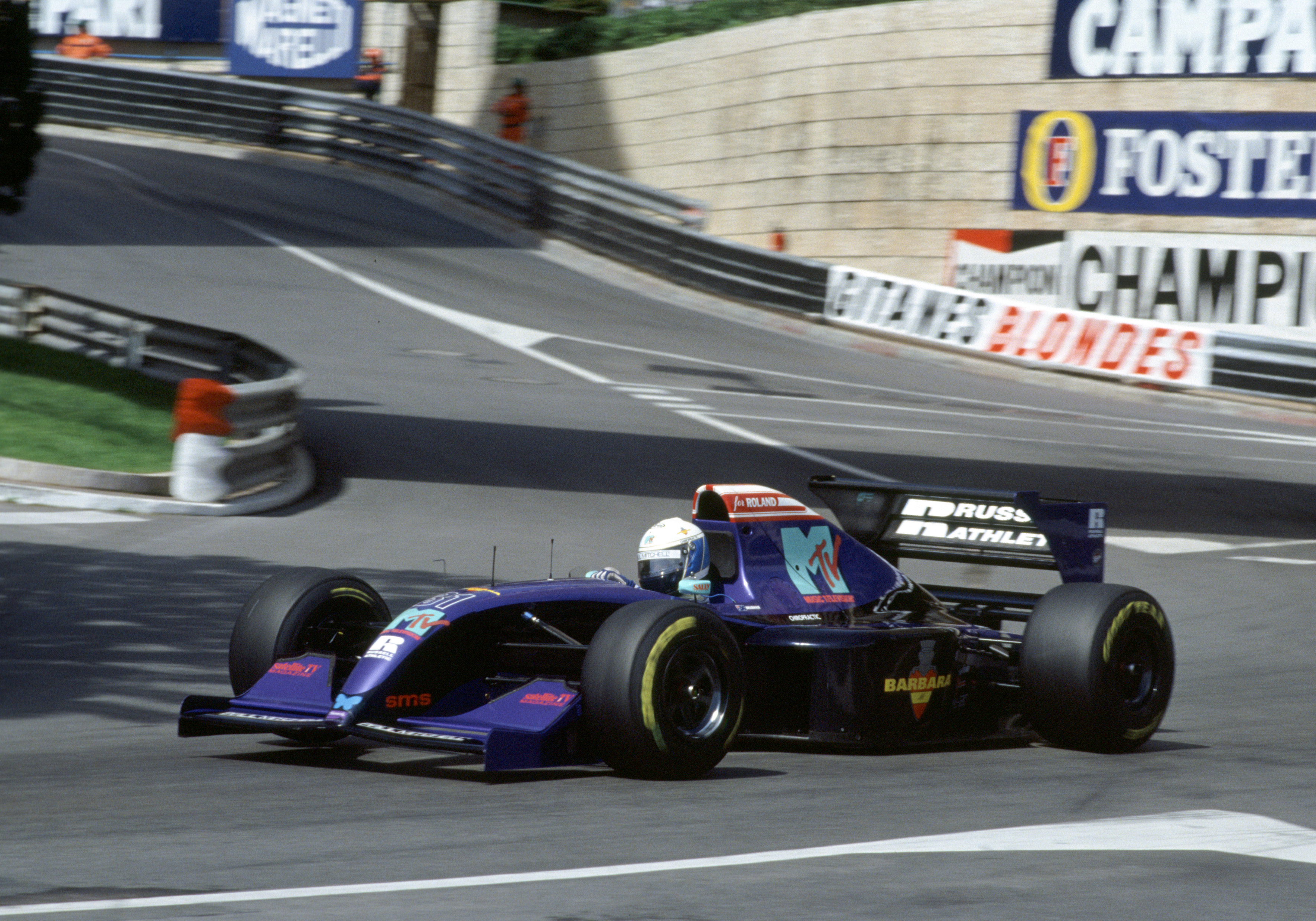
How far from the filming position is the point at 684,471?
15.9 meters

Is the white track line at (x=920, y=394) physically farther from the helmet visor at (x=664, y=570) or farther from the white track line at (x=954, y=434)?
the helmet visor at (x=664, y=570)

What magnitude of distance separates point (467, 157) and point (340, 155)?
396 cm

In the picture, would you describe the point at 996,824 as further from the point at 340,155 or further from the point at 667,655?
the point at 340,155

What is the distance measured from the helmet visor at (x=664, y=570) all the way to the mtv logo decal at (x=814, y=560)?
54cm

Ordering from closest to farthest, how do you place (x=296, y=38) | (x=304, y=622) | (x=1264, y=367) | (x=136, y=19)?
(x=304, y=622), (x=1264, y=367), (x=296, y=38), (x=136, y=19)

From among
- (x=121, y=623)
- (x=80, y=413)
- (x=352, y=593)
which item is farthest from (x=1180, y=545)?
(x=80, y=413)

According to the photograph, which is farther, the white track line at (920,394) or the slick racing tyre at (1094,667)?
the white track line at (920,394)

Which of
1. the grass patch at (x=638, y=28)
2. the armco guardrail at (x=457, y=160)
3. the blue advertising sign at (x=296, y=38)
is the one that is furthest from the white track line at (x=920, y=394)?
the blue advertising sign at (x=296, y=38)

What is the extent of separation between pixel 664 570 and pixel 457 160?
27.6 meters

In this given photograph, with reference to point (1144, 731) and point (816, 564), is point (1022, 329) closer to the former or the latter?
point (1144, 731)

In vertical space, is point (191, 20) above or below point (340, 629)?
above

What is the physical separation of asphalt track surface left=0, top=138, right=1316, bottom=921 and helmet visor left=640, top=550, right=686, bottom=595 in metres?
0.77

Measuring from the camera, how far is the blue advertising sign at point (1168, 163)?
1000 inches

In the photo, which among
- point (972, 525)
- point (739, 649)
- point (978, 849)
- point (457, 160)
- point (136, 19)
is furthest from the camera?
point (136, 19)
